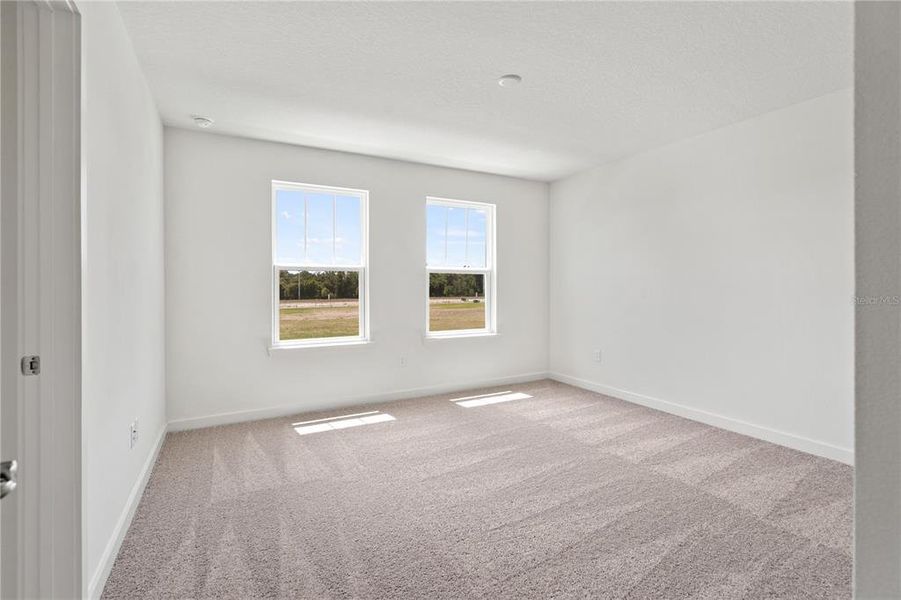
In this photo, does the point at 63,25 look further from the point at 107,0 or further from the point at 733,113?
the point at 733,113

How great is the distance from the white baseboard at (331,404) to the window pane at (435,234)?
1.44 meters

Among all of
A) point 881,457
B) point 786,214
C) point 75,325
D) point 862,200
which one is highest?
point 786,214

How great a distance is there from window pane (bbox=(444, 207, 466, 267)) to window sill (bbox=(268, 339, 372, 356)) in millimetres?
1385

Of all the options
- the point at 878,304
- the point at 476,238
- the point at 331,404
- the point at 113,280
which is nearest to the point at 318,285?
the point at 331,404

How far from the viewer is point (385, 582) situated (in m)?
1.86

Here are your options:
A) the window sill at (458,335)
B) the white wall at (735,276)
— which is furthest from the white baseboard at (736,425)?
the window sill at (458,335)

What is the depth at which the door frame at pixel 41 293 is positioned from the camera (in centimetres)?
132

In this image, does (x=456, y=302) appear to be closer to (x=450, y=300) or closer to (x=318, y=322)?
(x=450, y=300)

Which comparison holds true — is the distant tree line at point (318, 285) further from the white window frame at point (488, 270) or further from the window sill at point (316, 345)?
the white window frame at point (488, 270)

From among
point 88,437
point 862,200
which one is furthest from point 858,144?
point 88,437

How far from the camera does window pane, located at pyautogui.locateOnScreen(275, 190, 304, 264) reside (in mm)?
4234

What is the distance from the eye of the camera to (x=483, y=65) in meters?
2.69

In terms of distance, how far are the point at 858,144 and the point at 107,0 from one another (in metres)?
2.76

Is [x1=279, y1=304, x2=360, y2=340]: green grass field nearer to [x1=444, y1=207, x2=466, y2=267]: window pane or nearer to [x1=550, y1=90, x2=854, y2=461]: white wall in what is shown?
[x1=444, y1=207, x2=466, y2=267]: window pane
